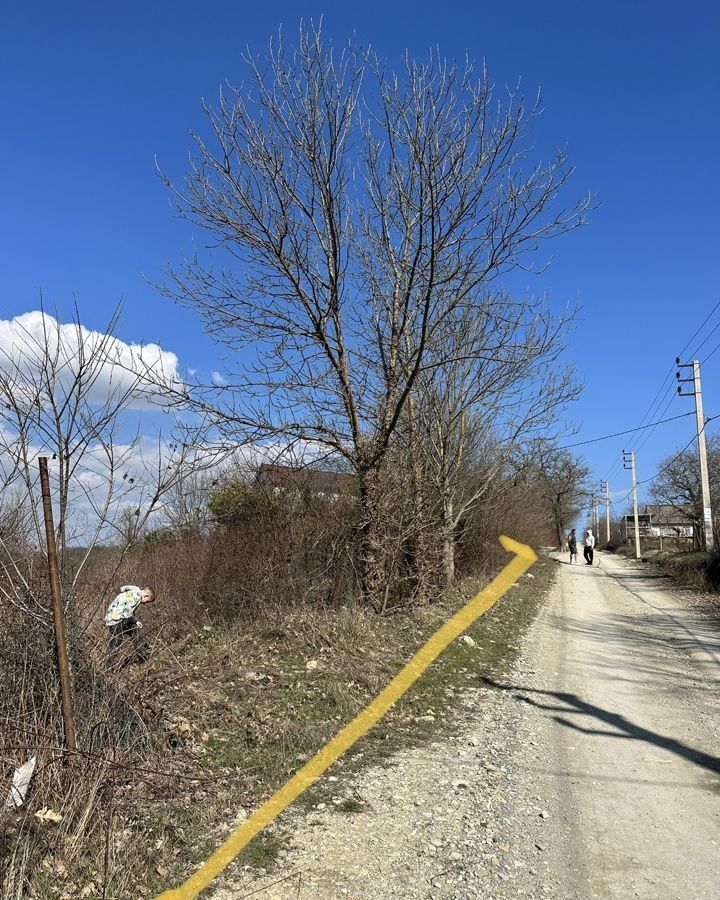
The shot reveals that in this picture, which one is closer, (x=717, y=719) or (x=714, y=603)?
(x=717, y=719)

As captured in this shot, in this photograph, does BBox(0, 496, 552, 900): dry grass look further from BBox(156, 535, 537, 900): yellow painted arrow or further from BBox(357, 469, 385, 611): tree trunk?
BBox(357, 469, 385, 611): tree trunk

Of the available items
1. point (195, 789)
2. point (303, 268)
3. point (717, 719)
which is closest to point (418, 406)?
point (303, 268)

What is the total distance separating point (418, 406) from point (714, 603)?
8744 millimetres

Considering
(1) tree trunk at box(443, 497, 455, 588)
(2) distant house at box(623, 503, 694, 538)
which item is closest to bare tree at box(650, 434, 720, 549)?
(2) distant house at box(623, 503, 694, 538)

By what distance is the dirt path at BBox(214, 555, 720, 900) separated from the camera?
3.56 metres

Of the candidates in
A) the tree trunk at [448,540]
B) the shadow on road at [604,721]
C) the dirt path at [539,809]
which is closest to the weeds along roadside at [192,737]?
the dirt path at [539,809]

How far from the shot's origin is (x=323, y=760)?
5277 mm

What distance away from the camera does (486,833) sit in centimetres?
415

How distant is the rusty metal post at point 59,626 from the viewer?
3951 mm

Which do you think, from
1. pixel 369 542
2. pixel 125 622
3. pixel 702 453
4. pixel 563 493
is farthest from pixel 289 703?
pixel 563 493

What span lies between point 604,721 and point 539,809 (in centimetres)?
233

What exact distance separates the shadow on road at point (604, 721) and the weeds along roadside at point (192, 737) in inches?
28.0

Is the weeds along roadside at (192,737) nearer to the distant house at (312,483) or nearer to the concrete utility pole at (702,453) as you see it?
the distant house at (312,483)

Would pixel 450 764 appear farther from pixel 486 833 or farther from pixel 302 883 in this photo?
pixel 302 883
